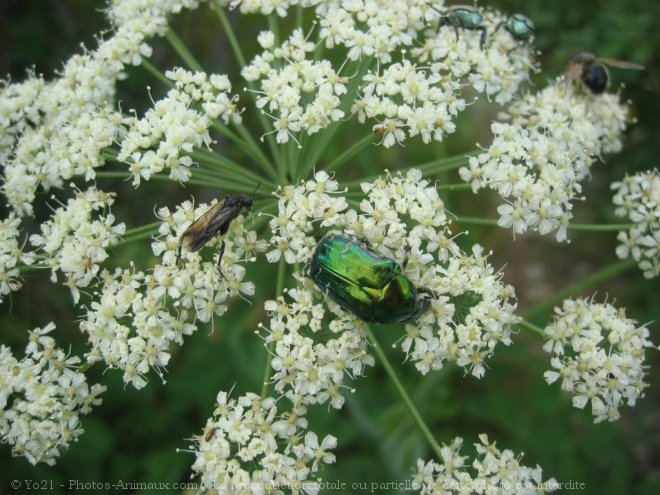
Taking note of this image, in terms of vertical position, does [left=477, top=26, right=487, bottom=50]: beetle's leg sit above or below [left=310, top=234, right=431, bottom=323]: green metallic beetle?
above

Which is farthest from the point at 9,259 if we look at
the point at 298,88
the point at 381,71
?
the point at 381,71

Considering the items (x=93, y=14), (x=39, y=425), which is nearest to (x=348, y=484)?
(x=39, y=425)

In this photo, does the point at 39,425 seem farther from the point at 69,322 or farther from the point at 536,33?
the point at 536,33

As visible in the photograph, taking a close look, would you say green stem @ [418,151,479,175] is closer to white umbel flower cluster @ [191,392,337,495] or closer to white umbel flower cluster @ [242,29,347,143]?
white umbel flower cluster @ [242,29,347,143]

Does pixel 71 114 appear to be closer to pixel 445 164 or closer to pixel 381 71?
pixel 381 71

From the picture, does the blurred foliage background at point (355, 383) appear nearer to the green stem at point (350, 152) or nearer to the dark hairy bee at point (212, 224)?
the green stem at point (350, 152)

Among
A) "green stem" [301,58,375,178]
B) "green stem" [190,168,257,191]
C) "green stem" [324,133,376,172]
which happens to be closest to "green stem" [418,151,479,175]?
"green stem" [324,133,376,172]

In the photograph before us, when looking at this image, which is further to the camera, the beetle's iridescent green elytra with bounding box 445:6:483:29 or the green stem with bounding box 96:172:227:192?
the beetle's iridescent green elytra with bounding box 445:6:483:29
